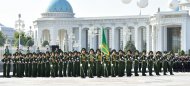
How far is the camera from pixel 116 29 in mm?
112938

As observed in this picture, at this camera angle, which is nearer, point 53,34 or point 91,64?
point 91,64

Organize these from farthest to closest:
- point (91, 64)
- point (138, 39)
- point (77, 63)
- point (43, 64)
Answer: point (138, 39), point (43, 64), point (77, 63), point (91, 64)

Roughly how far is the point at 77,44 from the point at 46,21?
332 inches

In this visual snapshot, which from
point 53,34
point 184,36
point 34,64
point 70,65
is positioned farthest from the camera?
point 53,34

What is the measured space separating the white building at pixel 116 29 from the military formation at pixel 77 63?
217 feet

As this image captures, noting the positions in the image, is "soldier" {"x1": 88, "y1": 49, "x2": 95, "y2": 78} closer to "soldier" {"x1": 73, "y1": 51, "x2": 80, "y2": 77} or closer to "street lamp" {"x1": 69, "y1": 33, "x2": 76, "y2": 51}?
"soldier" {"x1": 73, "y1": 51, "x2": 80, "y2": 77}

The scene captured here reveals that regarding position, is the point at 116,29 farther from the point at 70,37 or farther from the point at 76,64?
the point at 76,64

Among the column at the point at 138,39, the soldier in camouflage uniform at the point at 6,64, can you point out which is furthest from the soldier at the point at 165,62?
the column at the point at 138,39

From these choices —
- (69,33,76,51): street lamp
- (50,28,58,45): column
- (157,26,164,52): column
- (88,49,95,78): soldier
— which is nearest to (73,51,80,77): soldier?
(88,49,95,78): soldier

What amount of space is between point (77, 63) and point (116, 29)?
281 ft

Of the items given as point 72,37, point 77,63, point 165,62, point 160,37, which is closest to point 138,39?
point 160,37

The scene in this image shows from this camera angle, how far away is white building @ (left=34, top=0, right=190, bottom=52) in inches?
3873

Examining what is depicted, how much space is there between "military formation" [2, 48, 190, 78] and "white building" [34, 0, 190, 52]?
66.0 metres

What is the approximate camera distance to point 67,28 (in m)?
119
